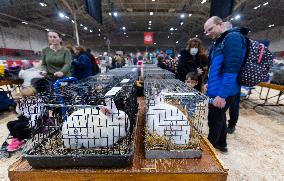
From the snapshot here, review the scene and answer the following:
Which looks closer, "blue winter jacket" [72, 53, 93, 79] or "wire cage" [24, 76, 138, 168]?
"wire cage" [24, 76, 138, 168]

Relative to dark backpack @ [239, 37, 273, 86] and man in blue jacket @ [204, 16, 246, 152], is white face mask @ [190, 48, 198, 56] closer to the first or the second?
man in blue jacket @ [204, 16, 246, 152]

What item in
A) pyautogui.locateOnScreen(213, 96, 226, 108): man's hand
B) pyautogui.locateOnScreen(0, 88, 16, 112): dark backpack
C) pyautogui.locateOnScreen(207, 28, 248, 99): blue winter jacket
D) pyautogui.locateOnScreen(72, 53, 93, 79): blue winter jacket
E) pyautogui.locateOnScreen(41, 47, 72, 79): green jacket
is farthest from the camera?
pyautogui.locateOnScreen(0, 88, 16, 112): dark backpack

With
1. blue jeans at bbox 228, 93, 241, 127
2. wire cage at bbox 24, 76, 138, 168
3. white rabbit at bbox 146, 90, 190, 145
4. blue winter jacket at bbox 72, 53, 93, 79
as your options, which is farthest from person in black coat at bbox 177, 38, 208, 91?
wire cage at bbox 24, 76, 138, 168

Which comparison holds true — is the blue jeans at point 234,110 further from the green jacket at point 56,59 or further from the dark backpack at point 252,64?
the green jacket at point 56,59

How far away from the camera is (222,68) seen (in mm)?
2025

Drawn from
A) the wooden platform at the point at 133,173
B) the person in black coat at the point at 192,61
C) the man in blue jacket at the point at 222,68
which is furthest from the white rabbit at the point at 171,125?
the person in black coat at the point at 192,61

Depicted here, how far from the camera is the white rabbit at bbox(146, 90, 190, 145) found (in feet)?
3.77

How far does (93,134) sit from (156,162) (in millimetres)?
369

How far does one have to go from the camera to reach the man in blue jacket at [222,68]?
1.88 meters

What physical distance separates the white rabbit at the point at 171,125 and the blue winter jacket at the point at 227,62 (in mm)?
980

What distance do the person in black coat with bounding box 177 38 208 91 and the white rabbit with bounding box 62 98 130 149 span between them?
7.64ft

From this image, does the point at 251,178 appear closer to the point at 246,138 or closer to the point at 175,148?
the point at 246,138

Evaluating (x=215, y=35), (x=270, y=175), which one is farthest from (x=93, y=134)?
(x=270, y=175)

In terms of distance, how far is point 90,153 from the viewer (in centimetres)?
Result: 101
